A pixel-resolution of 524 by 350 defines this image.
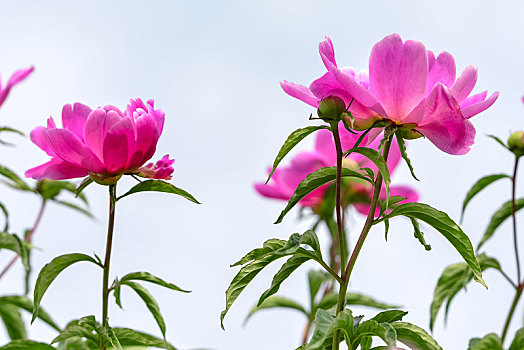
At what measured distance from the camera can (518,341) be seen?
1286mm

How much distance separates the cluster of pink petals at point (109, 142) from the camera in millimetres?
1017

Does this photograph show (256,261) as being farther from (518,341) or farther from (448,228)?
(518,341)

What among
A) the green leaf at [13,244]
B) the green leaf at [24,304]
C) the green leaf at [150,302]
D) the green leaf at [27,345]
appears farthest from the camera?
the green leaf at [24,304]

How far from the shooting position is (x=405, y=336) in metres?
0.88

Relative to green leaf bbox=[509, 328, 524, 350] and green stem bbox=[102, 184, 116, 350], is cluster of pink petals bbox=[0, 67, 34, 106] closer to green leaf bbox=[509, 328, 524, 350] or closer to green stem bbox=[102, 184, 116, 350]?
green stem bbox=[102, 184, 116, 350]

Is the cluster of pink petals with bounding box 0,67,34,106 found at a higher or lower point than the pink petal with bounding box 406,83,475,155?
higher

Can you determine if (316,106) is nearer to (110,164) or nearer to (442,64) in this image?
(442,64)

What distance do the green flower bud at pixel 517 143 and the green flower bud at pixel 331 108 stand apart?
767 millimetres

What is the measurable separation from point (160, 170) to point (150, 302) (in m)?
0.21

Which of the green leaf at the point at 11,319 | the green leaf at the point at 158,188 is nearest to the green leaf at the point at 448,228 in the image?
the green leaf at the point at 158,188

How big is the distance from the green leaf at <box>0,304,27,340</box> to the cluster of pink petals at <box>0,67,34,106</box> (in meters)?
0.47

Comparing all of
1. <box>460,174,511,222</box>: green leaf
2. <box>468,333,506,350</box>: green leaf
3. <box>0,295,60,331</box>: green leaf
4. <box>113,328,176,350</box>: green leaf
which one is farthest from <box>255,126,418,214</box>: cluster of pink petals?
<box>113,328,176,350</box>: green leaf

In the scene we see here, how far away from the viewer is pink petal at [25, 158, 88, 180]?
107cm

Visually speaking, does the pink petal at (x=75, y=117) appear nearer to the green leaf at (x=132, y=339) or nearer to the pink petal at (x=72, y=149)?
the pink petal at (x=72, y=149)
